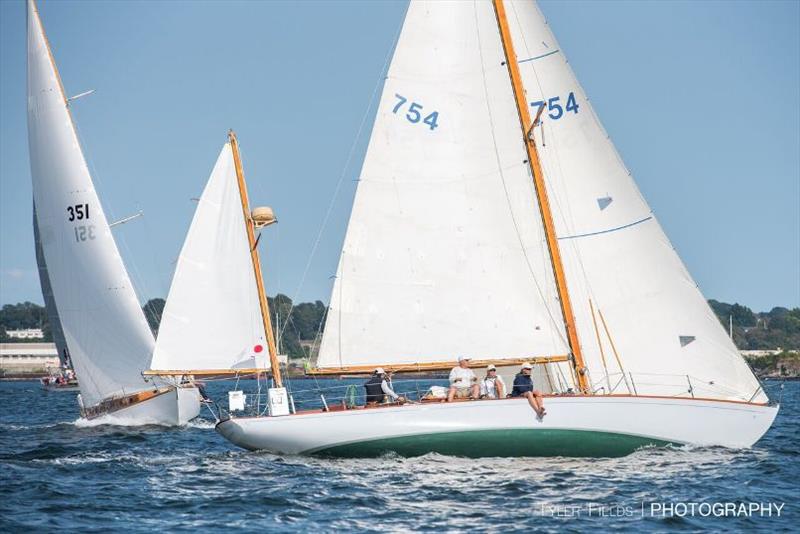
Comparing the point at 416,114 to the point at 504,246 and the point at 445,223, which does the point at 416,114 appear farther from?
the point at 504,246

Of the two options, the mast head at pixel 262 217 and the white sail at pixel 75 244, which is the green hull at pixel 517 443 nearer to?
the mast head at pixel 262 217

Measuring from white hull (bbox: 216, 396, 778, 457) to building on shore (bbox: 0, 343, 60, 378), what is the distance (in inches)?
5868

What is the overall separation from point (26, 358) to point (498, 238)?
160m

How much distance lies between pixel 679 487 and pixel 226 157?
1391 centimetres

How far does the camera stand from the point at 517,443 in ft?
81.0

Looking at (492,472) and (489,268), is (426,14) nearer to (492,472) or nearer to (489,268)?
A: (489,268)

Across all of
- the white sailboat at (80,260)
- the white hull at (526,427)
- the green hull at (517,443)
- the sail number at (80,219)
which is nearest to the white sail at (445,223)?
the white hull at (526,427)

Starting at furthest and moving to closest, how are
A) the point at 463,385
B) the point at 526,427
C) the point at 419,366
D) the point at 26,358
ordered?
the point at 26,358
the point at 419,366
the point at 463,385
the point at 526,427

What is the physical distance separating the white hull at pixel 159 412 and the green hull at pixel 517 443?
1765 centimetres

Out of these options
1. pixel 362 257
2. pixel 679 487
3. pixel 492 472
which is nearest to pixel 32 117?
pixel 362 257

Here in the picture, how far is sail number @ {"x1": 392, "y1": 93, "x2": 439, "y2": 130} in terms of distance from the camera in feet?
89.4

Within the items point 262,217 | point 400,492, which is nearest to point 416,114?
point 262,217

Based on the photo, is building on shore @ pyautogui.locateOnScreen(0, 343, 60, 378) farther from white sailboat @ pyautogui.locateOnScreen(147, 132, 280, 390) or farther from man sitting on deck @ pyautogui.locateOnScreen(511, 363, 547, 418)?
man sitting on deck @ pyautogui.locateOnScreen(511, 363, 547, 418)

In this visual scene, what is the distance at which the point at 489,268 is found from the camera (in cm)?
2727
